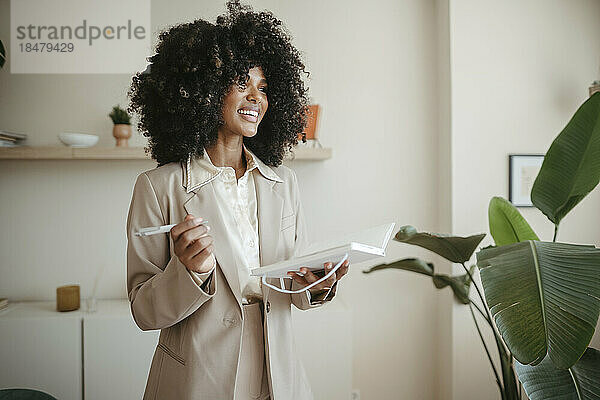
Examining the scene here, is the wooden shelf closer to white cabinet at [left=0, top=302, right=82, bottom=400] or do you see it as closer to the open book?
white cabinet at [left=0, top=302, right=82, bottom=400]

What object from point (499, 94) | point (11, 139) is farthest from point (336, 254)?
point (11, 139)

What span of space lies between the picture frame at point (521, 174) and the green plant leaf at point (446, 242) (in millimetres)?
895

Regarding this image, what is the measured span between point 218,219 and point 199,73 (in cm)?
38

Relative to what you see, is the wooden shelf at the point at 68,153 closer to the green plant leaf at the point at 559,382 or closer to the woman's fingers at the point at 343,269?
the woman's fingers at the point at 343,269

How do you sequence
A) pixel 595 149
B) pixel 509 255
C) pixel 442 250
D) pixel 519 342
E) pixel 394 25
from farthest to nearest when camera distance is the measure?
1. pixel 394 25
2. pixel 442 250
3. pixel 595 149
4. pixel 509 255
5. pixel 519 342

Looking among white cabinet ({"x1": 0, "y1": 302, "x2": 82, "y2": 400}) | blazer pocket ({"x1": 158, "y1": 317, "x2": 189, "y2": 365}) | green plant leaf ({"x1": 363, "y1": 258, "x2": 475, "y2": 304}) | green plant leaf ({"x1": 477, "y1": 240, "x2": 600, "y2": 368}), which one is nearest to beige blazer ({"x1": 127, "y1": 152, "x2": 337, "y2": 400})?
blazer pocket ({"x1": 158, "y1": 317, "x2": 189, "y2": 365})

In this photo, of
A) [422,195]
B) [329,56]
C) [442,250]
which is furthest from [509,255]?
[329,56]

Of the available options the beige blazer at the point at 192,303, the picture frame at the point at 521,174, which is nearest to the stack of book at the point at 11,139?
the beige blazer at the point at 192,303

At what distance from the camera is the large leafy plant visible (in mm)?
1191

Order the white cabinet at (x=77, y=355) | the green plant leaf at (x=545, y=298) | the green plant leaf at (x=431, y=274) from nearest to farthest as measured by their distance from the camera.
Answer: the green plant leaf at (x=545, y=298)
the green plant leaf at (x=431, y=274)
the white cabinet at (x=77, y=355)

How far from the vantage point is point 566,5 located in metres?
2.61

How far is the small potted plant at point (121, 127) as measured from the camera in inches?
99.2

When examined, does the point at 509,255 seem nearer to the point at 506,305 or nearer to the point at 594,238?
the point at 506,305

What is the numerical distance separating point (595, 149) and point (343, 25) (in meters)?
1.52
